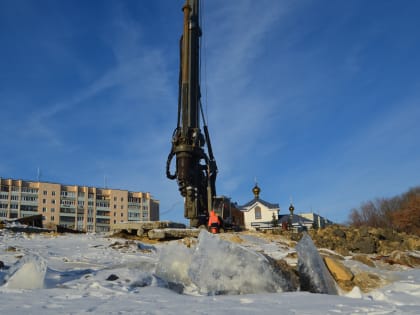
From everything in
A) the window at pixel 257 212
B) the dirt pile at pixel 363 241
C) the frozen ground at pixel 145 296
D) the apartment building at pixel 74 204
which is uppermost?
the apartment building at pixel 74 204

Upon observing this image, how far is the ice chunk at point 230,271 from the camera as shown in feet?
15.8

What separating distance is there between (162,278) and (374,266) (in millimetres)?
5129

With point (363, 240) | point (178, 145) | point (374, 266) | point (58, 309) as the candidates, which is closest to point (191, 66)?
point (178, 145)

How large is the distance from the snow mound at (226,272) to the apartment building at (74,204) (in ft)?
187

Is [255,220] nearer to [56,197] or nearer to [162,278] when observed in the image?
[162,278]

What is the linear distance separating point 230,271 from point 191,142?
47.6 feet

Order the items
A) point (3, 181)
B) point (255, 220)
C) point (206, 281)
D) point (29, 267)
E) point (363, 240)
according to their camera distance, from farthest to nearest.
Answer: point (3, 181) → point (255, 220) → point (363, 240) → point (206, 281) → point (29, 267)

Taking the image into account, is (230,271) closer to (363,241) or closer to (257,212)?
(363,241)

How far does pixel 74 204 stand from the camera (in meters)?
66.3

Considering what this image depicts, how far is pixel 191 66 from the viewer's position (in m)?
20.6

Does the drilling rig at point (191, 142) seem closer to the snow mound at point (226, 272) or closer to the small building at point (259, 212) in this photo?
the snow mound at point (226, 272)

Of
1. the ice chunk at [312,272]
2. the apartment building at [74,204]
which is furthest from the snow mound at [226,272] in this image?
the apartment building at [74,204]

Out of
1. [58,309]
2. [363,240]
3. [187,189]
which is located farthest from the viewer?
[187,189]

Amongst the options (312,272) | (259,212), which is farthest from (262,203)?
(312,272)
